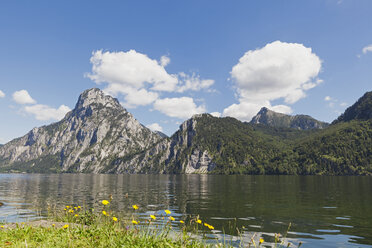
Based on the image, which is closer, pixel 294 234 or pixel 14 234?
pixel 14 234

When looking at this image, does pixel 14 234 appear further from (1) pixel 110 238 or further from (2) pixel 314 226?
(2) pixel 314 226

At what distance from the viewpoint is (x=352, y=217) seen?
2792 centimetres

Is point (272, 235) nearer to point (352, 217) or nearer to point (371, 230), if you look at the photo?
point (371, 230)

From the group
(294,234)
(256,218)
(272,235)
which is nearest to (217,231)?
(272,235)

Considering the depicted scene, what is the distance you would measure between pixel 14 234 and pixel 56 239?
2.81 m

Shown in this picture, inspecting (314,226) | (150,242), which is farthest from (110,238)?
(314,226)

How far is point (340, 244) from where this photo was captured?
17750 mm

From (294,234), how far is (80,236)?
60.9 feet

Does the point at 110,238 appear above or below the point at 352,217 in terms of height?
above

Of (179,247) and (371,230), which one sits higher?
(179,247)

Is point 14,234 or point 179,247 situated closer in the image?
point 179,247

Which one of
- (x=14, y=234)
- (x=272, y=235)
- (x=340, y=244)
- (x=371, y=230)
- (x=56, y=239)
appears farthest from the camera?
(x=371, y=230)

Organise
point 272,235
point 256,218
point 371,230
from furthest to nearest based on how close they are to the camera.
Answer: point 256,218, point 371,230, point 272,235

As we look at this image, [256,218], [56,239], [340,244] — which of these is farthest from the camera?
[256,218]
